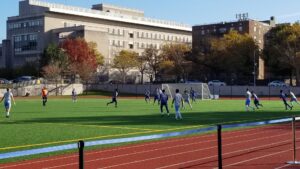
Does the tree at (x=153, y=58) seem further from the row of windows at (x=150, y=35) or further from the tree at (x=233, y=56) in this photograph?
the row of windows at (x=150, y=35)

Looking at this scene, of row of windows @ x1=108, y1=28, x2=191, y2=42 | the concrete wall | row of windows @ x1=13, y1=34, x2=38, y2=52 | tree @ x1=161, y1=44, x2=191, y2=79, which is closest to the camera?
the concrete wall

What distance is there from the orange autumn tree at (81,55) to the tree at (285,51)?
36370 millimetres

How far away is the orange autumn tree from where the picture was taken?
97.8 meters

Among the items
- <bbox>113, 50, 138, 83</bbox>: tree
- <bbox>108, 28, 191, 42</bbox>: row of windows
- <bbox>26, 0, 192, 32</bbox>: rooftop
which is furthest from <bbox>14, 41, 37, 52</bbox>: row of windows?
<bbox>113, 50, 138, 83</bbox>: tree

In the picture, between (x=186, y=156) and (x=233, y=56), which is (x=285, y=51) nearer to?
(x=233, y=56)

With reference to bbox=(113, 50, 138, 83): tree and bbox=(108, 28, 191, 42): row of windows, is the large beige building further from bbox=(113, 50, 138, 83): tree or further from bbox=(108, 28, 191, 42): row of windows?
bbox=(113, 50, 138, 83): tree

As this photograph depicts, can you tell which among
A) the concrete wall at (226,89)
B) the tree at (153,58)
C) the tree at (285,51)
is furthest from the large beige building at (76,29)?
the tree at (285,51)

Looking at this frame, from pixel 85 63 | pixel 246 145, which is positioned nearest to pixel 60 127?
pixel 246 145

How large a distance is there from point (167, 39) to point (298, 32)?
61.1 m

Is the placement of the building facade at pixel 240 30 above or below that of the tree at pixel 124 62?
above

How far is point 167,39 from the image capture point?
496ft

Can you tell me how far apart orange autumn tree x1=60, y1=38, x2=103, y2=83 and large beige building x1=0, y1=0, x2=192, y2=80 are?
9906 mm

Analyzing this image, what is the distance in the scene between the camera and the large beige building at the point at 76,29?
4830 inches

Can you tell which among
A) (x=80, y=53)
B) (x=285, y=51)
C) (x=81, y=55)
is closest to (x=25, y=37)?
(x=80, y=53)
